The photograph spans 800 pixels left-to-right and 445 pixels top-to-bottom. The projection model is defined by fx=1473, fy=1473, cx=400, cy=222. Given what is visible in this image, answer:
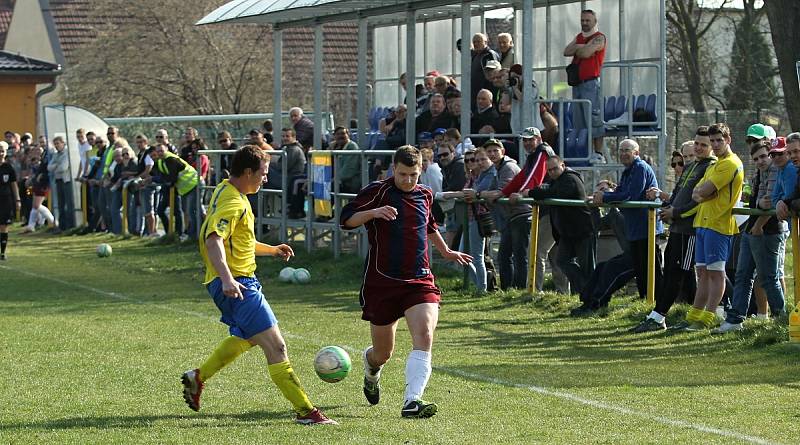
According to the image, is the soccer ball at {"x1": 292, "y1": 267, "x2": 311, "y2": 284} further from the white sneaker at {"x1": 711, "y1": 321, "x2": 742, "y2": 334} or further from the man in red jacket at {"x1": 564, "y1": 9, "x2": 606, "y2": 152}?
the white sneaker at {"x1": 711, "y1": 321, "x2": 742, "y2": 334}

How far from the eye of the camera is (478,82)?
786 inches

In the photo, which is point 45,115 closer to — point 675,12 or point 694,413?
point 675,12

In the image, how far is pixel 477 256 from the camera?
17297mm

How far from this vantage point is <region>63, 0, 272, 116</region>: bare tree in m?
43.6

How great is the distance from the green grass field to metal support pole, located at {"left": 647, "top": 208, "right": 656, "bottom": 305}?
24 centimetres

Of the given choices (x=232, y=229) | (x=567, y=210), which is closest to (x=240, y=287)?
(x=232, y=229)

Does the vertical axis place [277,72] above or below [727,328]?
above

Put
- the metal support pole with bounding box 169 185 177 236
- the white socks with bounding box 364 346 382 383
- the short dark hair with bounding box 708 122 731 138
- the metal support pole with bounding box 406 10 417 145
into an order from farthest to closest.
Answer: the metal support pole with bounding box 169 185 177 236 < the metal support pole with bounding box 406 10 417 145 < the short dark hair with bounding box 708 122 731 138 < the white socks with bounding box 364 346 382 383

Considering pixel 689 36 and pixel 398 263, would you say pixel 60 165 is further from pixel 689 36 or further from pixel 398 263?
pixel 398 263

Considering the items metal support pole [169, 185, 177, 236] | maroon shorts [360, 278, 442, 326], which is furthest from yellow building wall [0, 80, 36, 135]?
maroon shorts [360, 278, 442, 326]

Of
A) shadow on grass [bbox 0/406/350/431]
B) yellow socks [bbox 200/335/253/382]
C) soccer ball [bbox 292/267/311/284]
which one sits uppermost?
yellow socks [bbox 200/335/253/382]

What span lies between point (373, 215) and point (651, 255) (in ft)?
19.2

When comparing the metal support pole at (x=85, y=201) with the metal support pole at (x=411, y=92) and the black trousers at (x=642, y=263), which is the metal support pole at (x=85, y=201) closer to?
the metal support pole at (x=411, y=92)

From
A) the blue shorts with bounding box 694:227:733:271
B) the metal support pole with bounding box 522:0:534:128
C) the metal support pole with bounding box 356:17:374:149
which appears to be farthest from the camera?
the metal support pole with bounding box 356:17:374:149
